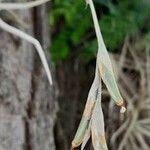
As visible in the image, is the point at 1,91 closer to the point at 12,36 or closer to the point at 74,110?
the point at 12,36

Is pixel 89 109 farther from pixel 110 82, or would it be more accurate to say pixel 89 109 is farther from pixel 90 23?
pixel 90 23

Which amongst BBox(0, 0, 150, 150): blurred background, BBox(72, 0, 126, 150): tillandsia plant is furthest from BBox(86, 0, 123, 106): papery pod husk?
BBox(0, 0, 150, 150): blurred background

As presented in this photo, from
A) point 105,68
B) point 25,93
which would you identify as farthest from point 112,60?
point 105,68

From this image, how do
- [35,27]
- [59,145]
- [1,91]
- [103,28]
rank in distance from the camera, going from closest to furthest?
1. [1,91]
2. [35,27]
3. [59,145]
4. [103,28]

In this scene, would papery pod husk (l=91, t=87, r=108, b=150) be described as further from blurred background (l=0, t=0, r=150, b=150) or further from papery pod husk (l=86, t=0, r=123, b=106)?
blurred background (l=0, t=0, r=150, b=150)

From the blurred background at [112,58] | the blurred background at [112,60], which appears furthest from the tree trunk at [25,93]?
the blurred background at [112,58]

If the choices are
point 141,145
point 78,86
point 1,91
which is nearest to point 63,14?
point 78,86
